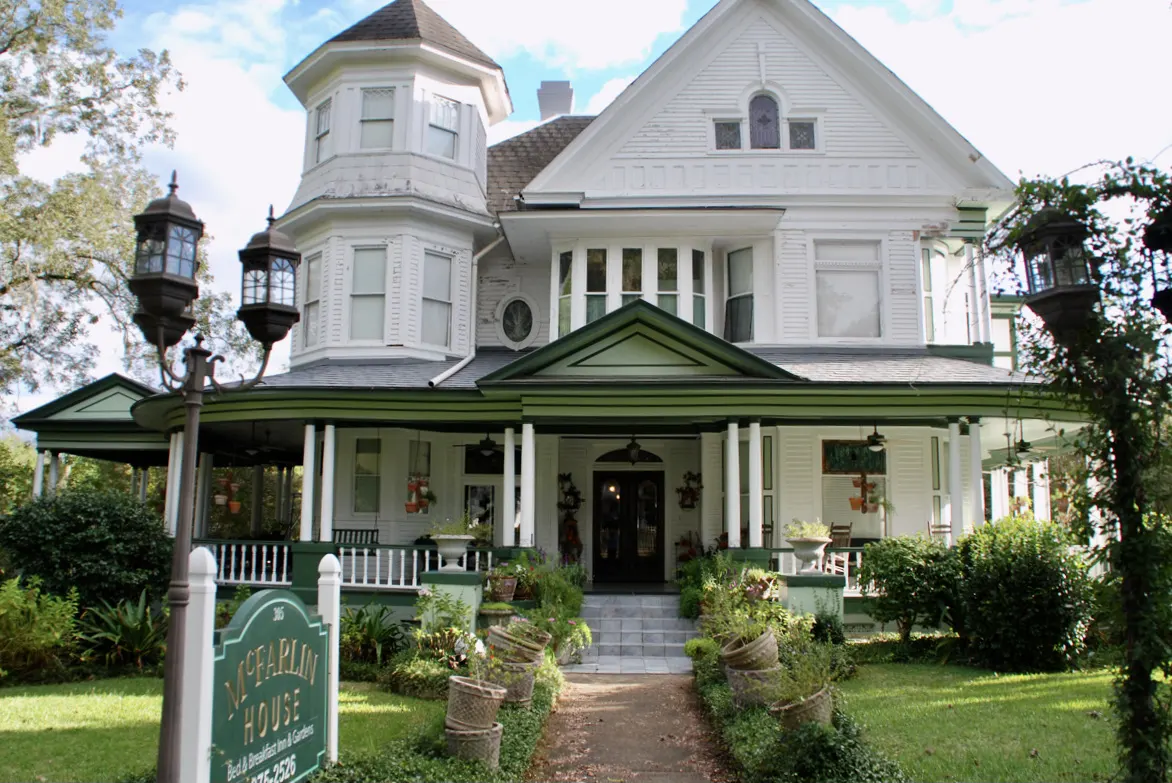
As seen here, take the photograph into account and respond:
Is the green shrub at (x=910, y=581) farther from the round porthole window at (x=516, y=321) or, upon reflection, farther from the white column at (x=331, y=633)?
the round porthole window at (x=516, y=321)

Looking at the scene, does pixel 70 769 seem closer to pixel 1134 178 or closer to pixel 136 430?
pixel 1134 178

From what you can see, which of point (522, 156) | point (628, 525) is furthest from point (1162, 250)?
point (522, 156)

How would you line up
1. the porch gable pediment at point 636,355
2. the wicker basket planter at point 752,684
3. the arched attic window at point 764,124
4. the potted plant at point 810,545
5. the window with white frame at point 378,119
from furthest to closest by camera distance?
the window with white frame at point 378,119
the arched attic window at point 764,124
the porch gable pediment at point 636,355
the potted plant at point 810,545
the wicker basket planter at point 752,684

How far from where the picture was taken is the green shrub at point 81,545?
42.7 feet

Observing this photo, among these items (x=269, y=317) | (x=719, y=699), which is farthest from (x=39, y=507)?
(x=719, y=699)

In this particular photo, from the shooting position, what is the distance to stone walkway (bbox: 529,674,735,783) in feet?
24.6

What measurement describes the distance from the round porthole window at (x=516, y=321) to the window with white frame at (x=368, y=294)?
240cm

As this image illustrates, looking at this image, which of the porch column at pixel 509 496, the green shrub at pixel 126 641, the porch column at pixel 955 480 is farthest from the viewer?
the porch column at pixel 509 496

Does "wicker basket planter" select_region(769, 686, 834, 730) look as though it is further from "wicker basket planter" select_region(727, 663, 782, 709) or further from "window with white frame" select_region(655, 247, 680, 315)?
"window with white frame" select_region(655, 247, 680, 315)

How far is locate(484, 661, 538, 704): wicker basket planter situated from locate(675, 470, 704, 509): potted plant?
837cm

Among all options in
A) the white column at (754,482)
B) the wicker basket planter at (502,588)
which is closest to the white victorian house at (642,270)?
the white column at (754,482)

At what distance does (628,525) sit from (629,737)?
927cm

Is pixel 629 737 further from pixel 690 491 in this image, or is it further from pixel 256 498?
pixel 256 498

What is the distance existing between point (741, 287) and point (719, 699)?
9.73 metres
